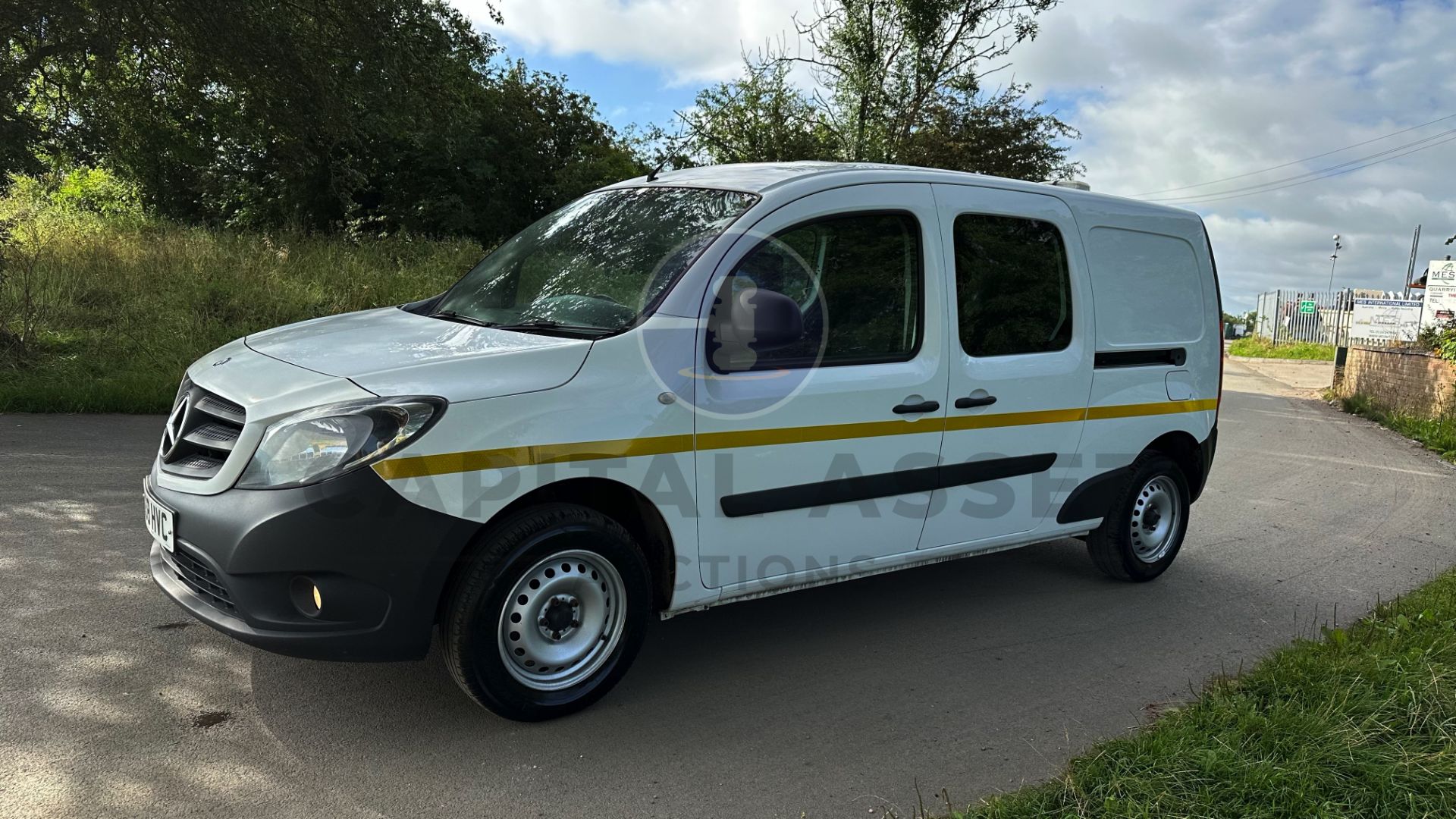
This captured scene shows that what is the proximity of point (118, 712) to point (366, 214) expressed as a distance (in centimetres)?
1846

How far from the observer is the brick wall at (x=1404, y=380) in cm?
1261

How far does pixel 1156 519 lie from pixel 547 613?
12.6 ft

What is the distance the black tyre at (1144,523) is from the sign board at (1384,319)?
28.6 metres

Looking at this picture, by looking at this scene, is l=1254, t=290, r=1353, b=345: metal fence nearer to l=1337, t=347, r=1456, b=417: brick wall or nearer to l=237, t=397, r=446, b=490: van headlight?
l=1337, t=347, r=1456, b=417: brick wall

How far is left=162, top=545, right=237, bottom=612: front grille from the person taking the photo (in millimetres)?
3232

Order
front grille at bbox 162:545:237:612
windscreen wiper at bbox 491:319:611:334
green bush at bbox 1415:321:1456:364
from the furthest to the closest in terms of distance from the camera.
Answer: green bush at bbox 1415:321:1456:364
windscreen wiper at bbox 491:319:611:334
front grille at bbox 162:545:237:612

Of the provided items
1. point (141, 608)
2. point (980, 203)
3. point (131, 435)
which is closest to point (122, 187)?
point (131, 435)

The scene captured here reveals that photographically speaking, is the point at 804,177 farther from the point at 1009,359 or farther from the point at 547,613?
the point at 547,613

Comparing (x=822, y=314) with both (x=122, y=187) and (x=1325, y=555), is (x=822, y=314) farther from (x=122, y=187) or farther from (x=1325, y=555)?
(x=122, y=187)

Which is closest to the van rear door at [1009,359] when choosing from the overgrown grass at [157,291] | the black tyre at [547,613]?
the black tyre at [547,613]

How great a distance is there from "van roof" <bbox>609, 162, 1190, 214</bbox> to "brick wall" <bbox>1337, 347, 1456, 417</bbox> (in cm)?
1073

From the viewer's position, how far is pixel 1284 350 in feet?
116

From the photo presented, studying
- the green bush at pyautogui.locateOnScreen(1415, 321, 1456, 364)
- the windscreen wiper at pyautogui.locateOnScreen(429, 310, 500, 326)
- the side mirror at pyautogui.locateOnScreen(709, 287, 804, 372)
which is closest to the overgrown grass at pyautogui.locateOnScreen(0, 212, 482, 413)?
the windscreen wiper at pyautogui.locateOnScreen(429, 310, 500, 326)

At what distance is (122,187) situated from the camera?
21.9m
